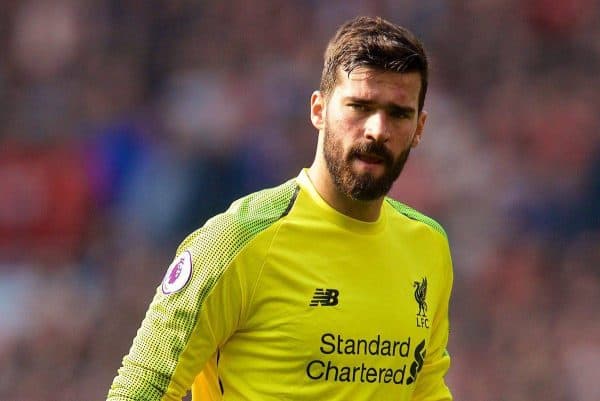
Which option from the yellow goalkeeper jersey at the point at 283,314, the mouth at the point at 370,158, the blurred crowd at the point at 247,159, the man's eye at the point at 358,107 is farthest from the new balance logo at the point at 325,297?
the blurred crowd at the point at 247,159

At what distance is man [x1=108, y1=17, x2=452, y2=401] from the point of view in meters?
3.34

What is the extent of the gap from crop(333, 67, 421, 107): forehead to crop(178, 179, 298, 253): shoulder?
339 millimetres

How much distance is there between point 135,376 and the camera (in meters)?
3.31

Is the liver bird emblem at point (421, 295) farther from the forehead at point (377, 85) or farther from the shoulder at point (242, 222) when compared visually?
the forehead at point (377, 85)

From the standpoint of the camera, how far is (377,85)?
346cm

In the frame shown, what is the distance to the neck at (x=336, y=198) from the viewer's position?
361 centimetres

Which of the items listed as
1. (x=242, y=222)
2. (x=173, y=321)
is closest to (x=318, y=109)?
(x=242, y=222)

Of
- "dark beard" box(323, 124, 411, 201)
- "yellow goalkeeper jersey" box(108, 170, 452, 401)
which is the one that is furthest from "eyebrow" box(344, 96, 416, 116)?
"yellow goalkeeper jersey" box(108, 170, 452, 401)

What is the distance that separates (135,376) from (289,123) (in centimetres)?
554

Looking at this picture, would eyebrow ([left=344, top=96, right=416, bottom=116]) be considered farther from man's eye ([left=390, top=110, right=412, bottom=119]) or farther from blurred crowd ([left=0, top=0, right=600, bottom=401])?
blurred crowd ([left=0, top=0, right=600, bottom=401])

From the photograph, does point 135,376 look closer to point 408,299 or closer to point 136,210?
point 408,299

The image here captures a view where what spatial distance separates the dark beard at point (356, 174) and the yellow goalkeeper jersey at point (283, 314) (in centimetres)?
12

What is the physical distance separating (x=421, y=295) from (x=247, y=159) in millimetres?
4873

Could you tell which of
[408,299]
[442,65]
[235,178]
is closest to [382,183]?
[408,299]
